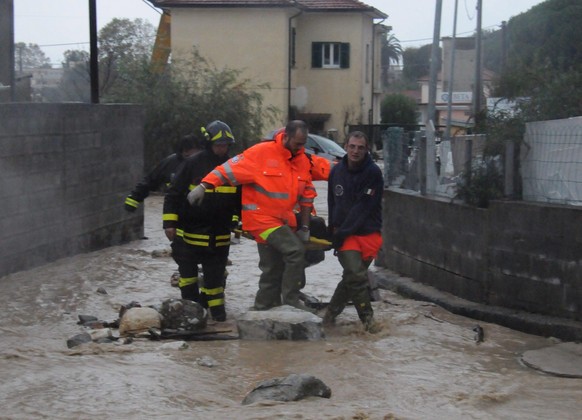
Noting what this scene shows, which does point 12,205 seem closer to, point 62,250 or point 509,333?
point 62,250

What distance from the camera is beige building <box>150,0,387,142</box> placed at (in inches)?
1655

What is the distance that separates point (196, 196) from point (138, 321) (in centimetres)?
114

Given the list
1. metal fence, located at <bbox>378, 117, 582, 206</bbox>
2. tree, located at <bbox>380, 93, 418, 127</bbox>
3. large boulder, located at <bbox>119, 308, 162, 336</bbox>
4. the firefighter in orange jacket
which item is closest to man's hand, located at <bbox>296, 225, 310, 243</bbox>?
the firefighter in orange jacket

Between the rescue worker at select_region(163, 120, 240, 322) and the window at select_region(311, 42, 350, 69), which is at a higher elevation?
the window at select_region(311, 42, 350, 69)

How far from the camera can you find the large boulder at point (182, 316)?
8617 mm

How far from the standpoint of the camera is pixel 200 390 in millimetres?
6629

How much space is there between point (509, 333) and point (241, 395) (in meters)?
3.24

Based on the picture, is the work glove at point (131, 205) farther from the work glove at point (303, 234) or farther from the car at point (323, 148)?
the car at point (323, 148)

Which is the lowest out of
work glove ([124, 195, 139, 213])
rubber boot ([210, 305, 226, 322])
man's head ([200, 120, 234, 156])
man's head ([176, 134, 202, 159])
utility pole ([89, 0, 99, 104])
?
rubber boot ([210, 305, 226, 322])

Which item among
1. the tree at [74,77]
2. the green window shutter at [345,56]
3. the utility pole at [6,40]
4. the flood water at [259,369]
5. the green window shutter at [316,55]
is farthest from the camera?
the tree at [74,77]

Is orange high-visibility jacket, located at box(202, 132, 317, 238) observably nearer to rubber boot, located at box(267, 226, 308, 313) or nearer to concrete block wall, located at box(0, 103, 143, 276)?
rubber boot, located at box(267, 226, 308, 313)

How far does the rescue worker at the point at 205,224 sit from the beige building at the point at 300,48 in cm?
2993

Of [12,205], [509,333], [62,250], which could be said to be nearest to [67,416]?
[509,333]

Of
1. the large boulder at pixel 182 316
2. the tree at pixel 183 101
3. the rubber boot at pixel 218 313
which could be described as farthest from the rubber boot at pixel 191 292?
the tree at pixel 183 101
